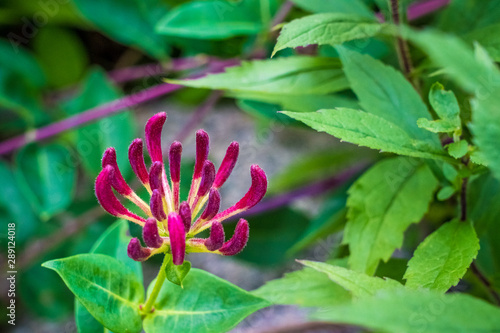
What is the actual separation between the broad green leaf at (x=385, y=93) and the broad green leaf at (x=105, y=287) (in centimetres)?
30

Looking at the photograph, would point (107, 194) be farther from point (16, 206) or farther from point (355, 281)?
point (16, 206)

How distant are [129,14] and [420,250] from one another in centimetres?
82

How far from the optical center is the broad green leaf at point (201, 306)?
0.49m

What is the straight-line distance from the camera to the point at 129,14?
110 cm

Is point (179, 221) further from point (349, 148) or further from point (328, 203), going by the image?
point (349, 148)

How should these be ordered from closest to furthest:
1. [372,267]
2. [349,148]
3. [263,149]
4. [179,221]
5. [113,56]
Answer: [179,221]
[372,267]
[349,148]
[263,149]
[113,56]

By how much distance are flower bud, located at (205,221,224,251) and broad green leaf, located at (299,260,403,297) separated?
73mm

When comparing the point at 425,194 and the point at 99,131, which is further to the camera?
the point at 99,131

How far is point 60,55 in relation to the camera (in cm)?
134

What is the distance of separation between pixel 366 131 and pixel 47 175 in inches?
27.3

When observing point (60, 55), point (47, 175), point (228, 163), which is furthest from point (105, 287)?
point (60, 55)

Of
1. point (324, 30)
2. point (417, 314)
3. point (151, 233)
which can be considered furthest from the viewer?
point (324, 30)

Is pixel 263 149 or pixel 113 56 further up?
pixel 113 56

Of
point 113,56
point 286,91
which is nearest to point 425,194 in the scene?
point 286,91
